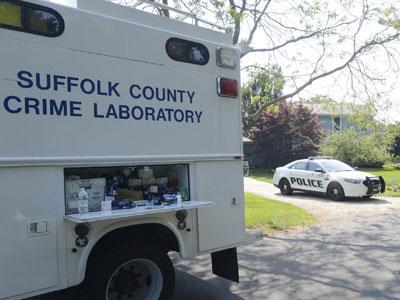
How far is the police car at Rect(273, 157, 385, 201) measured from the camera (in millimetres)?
14352

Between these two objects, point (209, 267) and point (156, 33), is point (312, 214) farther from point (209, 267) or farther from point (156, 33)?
point (156, 33)

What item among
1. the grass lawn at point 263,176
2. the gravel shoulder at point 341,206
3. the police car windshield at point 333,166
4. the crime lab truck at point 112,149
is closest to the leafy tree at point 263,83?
the gravel shoulder at point 341,206

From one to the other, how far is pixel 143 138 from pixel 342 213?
29.7 feet

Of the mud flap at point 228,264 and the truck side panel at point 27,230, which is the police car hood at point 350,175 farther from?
the truck side panel at point 27,230

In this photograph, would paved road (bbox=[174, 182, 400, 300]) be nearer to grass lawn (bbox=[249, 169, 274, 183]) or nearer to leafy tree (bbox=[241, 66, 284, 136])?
leafy tree (bbox=[241, 66, 284, 136])

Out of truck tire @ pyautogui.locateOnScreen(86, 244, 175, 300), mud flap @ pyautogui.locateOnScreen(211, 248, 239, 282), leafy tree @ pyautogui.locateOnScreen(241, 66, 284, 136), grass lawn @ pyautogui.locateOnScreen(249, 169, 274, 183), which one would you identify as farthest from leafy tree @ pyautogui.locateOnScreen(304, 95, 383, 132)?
grass lawn @ pyautogui.locateOnScreen(249, 169, 274, 183)

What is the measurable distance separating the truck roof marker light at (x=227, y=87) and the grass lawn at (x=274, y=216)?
5188 mm

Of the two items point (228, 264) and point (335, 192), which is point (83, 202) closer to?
point (228, 264)

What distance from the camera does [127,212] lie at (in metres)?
3.74

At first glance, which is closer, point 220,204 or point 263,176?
point 220,204

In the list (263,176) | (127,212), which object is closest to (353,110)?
(127,212)

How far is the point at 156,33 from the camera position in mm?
4238

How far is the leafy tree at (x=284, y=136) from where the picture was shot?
111ft

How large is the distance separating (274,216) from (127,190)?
7.40 meters
